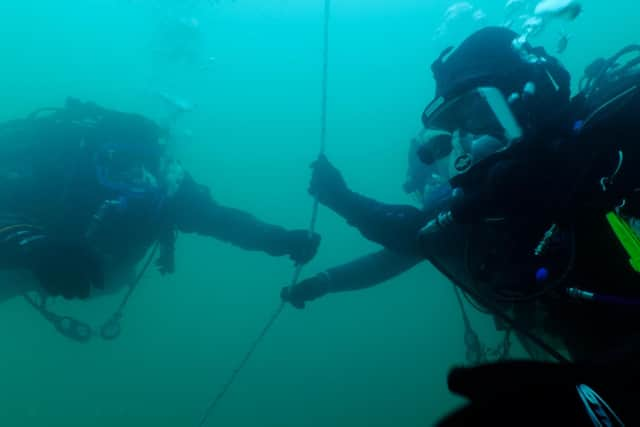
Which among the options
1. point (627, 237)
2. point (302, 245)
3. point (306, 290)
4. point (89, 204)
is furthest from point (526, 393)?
point (302, 245)

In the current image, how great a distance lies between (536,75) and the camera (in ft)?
6.77

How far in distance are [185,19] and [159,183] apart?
64.8ft

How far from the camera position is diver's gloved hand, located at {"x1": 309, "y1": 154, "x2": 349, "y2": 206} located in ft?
14.7

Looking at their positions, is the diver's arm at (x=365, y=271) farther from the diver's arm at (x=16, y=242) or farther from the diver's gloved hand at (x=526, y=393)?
the diver's gloved hand at (x=526, y=393)

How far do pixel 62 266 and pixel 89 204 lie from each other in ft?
→ 4.23

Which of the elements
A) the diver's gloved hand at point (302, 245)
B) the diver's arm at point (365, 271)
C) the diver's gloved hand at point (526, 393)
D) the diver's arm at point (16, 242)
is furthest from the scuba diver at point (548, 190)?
the diver's gloved hand at point (302, 245)

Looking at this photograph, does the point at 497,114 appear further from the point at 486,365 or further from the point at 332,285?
the point at 332,285

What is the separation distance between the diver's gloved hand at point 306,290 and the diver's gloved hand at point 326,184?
0.99 metres

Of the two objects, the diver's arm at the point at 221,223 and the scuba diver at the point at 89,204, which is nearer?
the scuba diver at the point at 89,204

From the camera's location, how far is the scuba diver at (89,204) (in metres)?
3.45

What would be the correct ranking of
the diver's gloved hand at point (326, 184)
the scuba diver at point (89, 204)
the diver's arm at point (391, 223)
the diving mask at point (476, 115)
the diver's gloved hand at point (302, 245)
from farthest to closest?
the diver's gloved hand at point (302, 245) < the diver's gloved hand at point (326, 184) < the diver's arm at point (391, 223) < the scuba diver at point (89, 204) < the diving mask at point (476, 115)

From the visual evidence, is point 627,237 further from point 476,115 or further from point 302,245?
point 302,245

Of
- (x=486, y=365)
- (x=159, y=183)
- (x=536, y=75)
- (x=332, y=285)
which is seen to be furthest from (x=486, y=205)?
(x=159, y=183)

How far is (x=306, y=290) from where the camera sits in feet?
16.2
